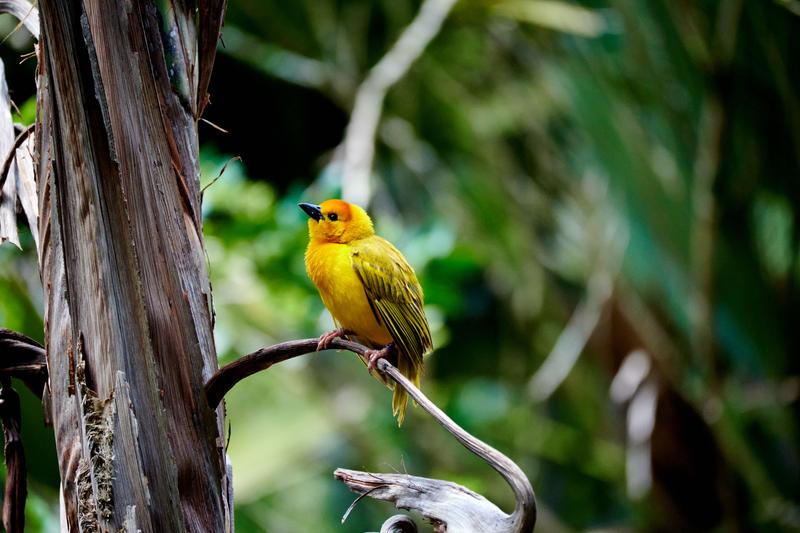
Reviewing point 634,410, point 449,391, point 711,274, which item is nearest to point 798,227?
point 711,274

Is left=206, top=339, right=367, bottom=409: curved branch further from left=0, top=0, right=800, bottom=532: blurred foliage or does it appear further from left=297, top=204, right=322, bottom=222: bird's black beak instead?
left=0, top=0, right=800, bottom=532: blurred foliage

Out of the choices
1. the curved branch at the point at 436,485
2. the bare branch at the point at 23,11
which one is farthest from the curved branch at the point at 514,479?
the bare branch at the point at 23,11

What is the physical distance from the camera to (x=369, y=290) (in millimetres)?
2291

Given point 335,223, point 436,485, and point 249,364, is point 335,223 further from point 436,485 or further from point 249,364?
point 436,485

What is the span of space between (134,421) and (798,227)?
488 centimetres

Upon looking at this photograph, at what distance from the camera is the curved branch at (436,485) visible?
116cm

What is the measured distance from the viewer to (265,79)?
289 inches

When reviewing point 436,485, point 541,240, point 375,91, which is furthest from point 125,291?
point 541,240

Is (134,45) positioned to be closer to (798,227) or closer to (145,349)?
(145,349)

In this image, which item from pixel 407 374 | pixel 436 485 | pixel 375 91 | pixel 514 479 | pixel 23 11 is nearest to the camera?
pixel 514 479

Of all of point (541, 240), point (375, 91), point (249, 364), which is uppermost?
point (375, 91)

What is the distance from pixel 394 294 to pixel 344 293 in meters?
0.13

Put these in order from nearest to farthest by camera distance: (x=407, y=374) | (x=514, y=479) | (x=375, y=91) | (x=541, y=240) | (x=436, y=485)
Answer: (x=514, y=479) → (x=436, y=485) → (x=407, y=374) → (x=375, y=91) → (x=541, y=240)

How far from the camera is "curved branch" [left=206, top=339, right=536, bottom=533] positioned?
3.80 feet
